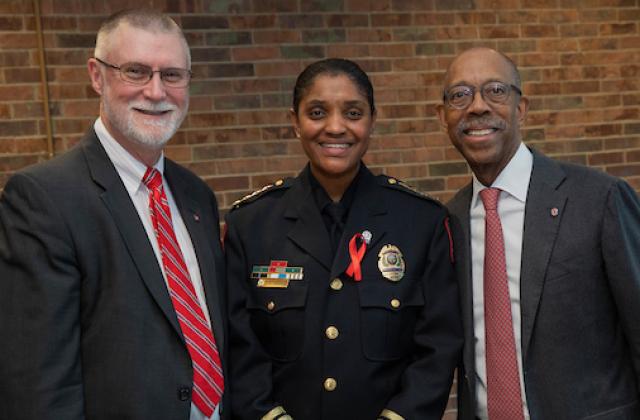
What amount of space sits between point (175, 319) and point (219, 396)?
0.98 ft

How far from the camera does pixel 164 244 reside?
199cm

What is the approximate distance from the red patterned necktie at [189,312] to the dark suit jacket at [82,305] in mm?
54

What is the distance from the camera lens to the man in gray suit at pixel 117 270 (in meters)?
1.74

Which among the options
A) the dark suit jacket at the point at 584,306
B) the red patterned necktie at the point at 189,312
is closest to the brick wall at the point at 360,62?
the red patterned necktie at the point at 189,312

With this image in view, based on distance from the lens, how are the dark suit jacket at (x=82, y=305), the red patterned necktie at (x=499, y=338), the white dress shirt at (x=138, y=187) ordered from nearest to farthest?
the dark suit jacket at (x=82, y=305) < the white dress shirt at (x=138, y=187) < the red patterned necktie at (x=499, y=338)

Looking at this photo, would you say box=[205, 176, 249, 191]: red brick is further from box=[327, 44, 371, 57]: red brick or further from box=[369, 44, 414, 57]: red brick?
box=[369, 44, 414, 57]: red brick

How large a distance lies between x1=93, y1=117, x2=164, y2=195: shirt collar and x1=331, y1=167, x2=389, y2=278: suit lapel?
64cm

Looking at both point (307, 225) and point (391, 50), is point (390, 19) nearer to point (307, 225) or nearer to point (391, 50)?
point (391, 50)

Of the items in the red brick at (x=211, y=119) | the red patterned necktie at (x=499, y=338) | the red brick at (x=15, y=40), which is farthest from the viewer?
the red brick at (x=211, y=119)

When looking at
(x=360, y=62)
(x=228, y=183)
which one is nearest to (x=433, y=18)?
(x=360, y=62)

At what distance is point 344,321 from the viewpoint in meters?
2.17

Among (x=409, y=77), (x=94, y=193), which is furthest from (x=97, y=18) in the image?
(x=94, y=193)

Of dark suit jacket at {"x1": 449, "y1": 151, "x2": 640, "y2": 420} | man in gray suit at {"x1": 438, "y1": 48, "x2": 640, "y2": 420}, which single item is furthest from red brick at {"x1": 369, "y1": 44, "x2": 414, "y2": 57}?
dark suit jacket at {"x1": 449, "y1": 151, "x2": 640, "y2": 420}

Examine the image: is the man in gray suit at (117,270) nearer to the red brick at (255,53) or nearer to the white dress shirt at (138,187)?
the white dress shirt at (138,187)
